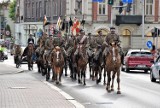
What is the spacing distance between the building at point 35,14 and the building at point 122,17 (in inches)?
138

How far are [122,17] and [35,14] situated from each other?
20.4m

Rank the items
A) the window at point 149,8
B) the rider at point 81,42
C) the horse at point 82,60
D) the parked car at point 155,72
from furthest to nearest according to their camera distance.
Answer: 1. the window at point 149,8
2. the parked car at point 155,72
3. the rider at point 81,42
4. the horse at point 82,60

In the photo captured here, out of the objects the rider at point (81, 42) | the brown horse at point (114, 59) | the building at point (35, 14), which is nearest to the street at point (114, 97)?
the brown horse at point (114, 59)

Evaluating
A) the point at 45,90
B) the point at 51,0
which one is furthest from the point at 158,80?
the point at 51,0

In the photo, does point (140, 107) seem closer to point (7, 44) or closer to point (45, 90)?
point (45, 90)

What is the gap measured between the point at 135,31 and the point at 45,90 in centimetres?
5346

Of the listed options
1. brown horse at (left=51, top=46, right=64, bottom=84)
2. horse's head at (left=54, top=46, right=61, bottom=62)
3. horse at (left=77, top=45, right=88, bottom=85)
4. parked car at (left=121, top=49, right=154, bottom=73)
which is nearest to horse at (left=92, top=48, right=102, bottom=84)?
horse at (left=77, top=45, right=88, bottom=85)

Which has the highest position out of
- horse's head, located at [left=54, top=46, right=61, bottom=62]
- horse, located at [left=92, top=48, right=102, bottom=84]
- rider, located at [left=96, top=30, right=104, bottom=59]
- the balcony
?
the balcony

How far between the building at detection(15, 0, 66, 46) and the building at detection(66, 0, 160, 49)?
3516 millimetres

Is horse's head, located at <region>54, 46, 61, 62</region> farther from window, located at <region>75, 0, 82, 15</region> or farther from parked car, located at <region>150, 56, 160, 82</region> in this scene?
window, located at <region>75, 0, 82, 15</region>

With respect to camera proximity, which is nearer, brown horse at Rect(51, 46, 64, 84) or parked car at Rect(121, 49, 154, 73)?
brown horse at Rect(51, 46, 64, 84)

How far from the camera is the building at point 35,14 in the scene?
80250 millimetres

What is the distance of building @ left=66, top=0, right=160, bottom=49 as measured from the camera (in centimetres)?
7370

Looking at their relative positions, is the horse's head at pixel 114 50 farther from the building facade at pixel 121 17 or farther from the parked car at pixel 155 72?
the building facade at pixel 121 17
